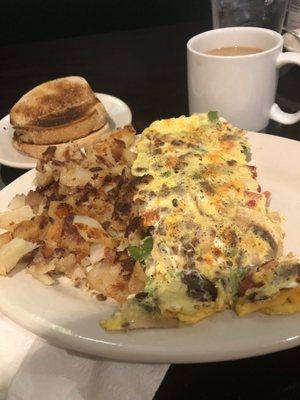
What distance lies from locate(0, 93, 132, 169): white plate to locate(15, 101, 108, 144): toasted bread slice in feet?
0.23

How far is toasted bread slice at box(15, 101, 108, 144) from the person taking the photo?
1670 millimetres

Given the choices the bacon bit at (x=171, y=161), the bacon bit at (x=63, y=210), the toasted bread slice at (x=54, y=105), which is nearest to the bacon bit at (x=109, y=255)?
the bacon bit at (x=63, y=210)

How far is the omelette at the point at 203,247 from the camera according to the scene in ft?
2.69

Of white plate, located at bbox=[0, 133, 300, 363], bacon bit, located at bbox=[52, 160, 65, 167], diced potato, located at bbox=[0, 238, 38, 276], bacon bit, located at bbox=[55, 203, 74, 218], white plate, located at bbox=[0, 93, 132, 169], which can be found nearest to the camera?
white plate, located at bbox=[0, 133, 300, 363]

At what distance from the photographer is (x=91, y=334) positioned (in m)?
0.81

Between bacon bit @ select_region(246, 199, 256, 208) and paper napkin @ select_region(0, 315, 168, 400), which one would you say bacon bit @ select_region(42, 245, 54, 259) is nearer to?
paper napkin @ select_region(0, 315, 168, 400)

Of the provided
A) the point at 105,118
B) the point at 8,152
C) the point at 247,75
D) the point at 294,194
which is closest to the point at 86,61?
the point at 105,118

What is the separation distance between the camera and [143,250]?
955 millimetres

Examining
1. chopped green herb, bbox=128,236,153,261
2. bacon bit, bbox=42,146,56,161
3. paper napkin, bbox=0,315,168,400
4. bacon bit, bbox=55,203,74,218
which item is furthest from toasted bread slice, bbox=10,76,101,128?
paper napkin, bbox=0,315,168,400

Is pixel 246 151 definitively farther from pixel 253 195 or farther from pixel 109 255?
pixel 109 255

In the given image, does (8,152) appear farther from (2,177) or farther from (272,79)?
(272,79)

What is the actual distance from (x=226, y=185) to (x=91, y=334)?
43 cm

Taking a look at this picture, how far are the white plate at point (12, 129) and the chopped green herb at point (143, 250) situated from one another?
742mm

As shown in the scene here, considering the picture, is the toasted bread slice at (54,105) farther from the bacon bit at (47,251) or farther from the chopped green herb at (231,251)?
the chopped green herb at (231,251)
